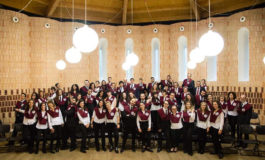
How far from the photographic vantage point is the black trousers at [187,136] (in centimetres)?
724

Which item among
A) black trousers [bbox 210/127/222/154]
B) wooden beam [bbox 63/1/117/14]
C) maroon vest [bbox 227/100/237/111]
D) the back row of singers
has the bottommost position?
black trousers [bbox 210/127/222/154]

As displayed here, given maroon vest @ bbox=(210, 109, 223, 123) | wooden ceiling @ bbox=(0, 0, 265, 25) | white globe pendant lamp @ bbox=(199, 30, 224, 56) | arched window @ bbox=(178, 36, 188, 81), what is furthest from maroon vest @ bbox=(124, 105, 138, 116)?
wooden ceiling @ bbox=(0, 0, 265, 25)

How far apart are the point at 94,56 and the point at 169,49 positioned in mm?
4840

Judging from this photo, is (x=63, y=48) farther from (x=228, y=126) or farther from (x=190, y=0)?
(x=228, y=126)

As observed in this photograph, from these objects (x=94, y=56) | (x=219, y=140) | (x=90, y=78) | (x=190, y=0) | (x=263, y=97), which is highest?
(x=190, y=0)

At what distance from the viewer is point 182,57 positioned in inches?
552

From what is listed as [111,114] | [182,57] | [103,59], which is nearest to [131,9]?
[103,59]

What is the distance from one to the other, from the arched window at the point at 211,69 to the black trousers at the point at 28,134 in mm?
9545

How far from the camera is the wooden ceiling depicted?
11883mm

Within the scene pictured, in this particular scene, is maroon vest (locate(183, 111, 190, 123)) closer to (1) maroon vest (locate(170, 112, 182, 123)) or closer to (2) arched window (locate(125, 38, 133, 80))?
(1) maroon vest (locate(170, 112, 182, 123))

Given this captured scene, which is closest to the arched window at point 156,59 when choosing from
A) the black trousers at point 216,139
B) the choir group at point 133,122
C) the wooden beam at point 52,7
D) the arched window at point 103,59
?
the arched window at point 103,59

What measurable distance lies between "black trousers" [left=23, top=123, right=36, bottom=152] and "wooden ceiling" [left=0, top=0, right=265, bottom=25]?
Answer: 6730mm

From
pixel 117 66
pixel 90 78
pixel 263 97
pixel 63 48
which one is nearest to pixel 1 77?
pixel 63 48

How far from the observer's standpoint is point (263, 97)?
10.5m
